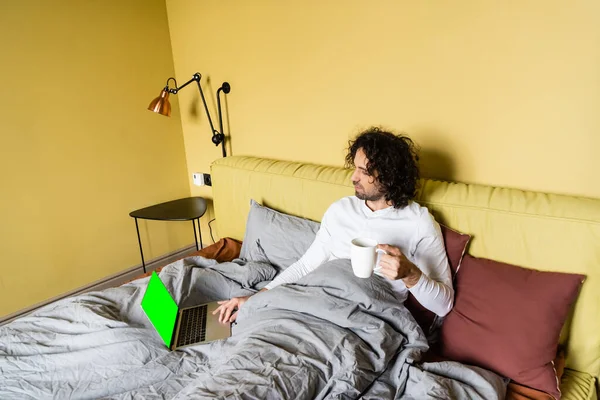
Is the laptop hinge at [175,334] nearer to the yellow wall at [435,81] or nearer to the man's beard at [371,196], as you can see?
the man's beard at [371,196]

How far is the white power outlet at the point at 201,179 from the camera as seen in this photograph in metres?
2.85

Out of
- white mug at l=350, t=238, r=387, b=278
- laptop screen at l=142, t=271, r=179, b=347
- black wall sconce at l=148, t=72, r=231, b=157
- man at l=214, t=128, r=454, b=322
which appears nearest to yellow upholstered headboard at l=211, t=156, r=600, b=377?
man at l=214, t=128, r=454, b=322

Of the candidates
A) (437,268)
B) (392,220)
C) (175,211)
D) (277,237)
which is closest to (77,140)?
(175,211)

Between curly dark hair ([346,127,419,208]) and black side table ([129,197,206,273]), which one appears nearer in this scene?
curly dark hair ([346,127,419,208])

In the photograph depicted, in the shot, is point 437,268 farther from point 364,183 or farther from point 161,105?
point 161,105

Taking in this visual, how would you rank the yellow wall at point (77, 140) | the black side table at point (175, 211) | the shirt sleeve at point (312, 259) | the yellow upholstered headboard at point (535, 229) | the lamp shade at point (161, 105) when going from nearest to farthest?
the yellow upholstered headboard at point (535, 229), the shirt sleeve at point (312, 259), the yellow wall at point (77, 140), the lamp shade at point (161, 105), the black side table at point (175, 211)

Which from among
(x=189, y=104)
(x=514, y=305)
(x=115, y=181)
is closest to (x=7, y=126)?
(x=115, y=181)

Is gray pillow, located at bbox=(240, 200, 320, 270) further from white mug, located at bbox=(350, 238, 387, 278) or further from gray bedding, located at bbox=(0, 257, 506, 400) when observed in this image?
white mug, located at bbox=(350, 238, 387, 278)

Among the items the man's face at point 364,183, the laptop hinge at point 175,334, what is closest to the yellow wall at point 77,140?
the laptop hinge at point 175,334

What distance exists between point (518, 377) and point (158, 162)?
2532 mm

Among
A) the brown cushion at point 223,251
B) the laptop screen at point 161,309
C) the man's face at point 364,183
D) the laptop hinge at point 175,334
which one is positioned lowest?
the laptop hinge at point 175,334

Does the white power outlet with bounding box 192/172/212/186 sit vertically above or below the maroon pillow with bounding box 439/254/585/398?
above

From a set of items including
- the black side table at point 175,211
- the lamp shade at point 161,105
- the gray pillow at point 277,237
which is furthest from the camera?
the black side table at point 175,211

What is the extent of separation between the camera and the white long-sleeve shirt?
126 cm
